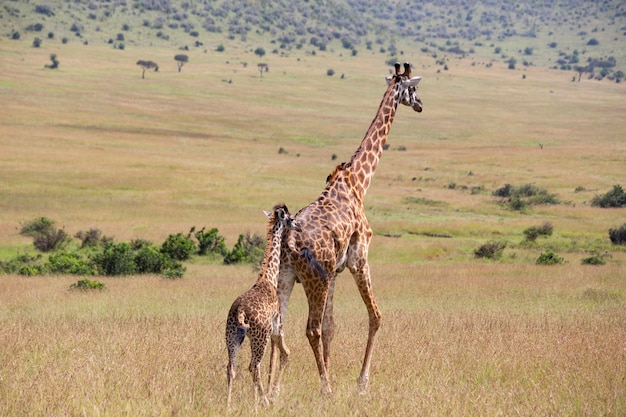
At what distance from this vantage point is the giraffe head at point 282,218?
7812 mm

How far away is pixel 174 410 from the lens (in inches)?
256

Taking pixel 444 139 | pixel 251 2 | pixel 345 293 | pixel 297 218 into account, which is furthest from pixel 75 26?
pixel 297 218

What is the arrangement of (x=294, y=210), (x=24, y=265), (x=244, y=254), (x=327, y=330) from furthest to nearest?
(x=294, y=210) → (x=244, y=254) → (x=24, y=265) → (x=327, y=330)

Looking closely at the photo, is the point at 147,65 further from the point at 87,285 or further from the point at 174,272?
the point at 87,285

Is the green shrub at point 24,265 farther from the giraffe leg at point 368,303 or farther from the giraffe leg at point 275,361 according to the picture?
the giraffe leg at point 275,361

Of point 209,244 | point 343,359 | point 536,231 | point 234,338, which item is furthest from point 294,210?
point 234,338

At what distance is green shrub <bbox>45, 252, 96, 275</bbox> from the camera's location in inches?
896

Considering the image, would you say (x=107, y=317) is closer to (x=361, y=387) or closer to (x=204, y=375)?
(x=204, y=375)

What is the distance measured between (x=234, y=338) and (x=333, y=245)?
173cm

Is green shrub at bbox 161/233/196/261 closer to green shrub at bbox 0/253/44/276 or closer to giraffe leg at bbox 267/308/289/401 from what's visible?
green shrub at bbox 0/253/44/276

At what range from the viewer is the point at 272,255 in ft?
25.5

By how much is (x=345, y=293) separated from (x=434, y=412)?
13.0 meters

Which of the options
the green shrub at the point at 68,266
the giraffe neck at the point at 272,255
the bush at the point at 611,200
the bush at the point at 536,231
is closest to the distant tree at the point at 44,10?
the bush at the point at 611,200

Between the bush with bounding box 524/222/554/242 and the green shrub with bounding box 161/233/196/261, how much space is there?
42.1 ft
